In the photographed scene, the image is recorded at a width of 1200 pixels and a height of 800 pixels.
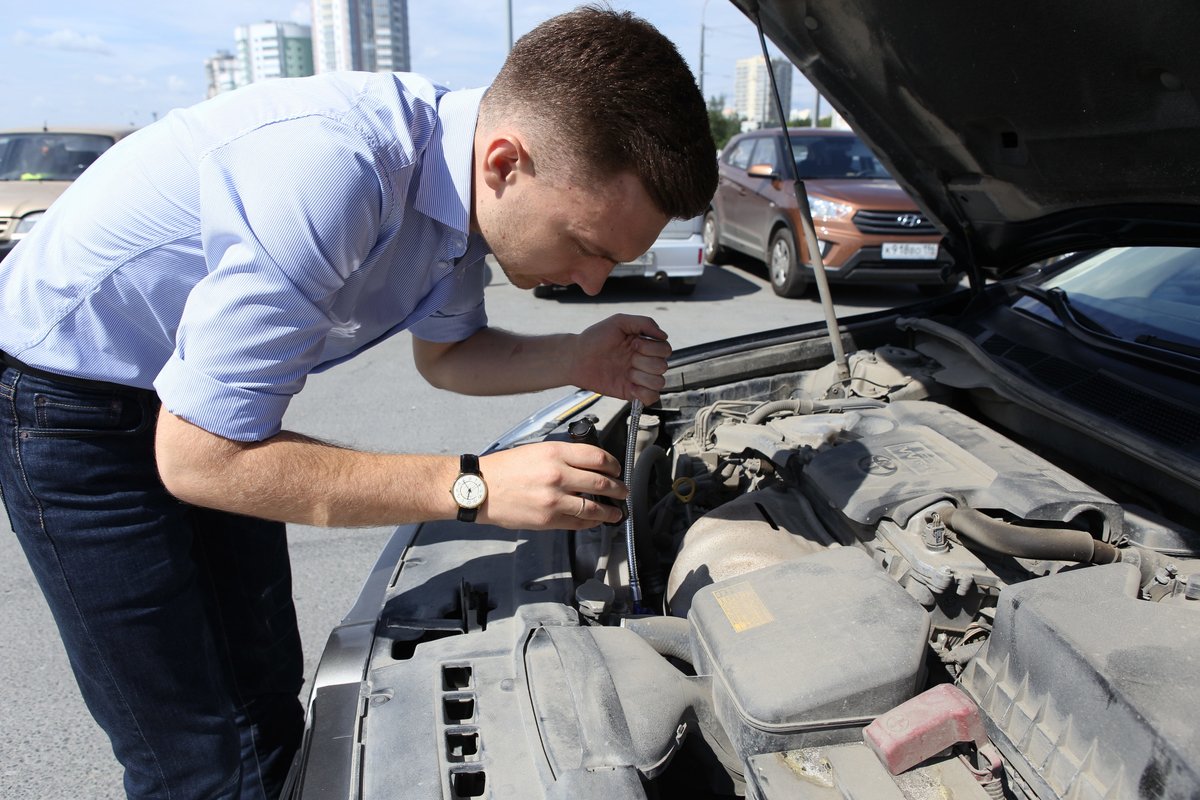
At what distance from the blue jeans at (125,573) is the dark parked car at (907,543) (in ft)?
1.01

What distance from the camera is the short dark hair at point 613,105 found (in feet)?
3.98

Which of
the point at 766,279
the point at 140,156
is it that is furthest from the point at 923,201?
the point at 766,279

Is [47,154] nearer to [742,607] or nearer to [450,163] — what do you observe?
[450,163]

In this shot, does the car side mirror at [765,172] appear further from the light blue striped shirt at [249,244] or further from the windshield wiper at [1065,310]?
the light blue striped shirt at [249,244]

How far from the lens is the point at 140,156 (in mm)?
1314

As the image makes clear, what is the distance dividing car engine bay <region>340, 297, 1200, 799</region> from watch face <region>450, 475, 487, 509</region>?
9.2 inches

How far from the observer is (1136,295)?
212 cm

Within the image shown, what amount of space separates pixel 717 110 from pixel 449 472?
1158 inches

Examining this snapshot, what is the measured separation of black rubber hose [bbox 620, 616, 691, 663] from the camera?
4.56ft

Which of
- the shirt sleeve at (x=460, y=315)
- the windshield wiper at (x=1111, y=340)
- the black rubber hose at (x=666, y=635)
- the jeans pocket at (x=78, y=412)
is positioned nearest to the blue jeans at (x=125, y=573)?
the jeans pocket at (x=78, y=412)

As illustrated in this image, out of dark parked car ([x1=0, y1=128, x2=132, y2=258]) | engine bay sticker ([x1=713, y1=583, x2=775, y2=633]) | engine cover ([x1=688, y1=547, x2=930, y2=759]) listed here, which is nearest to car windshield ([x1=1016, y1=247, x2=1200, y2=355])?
engine cover ([x1=688, y1=547, x2=930, y2=759])

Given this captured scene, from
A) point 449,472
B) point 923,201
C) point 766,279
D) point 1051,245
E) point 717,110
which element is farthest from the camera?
point 717,110

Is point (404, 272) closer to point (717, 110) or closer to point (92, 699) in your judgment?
point (92, 699)

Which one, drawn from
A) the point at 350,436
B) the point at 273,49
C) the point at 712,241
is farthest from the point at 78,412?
the point at 273,49
